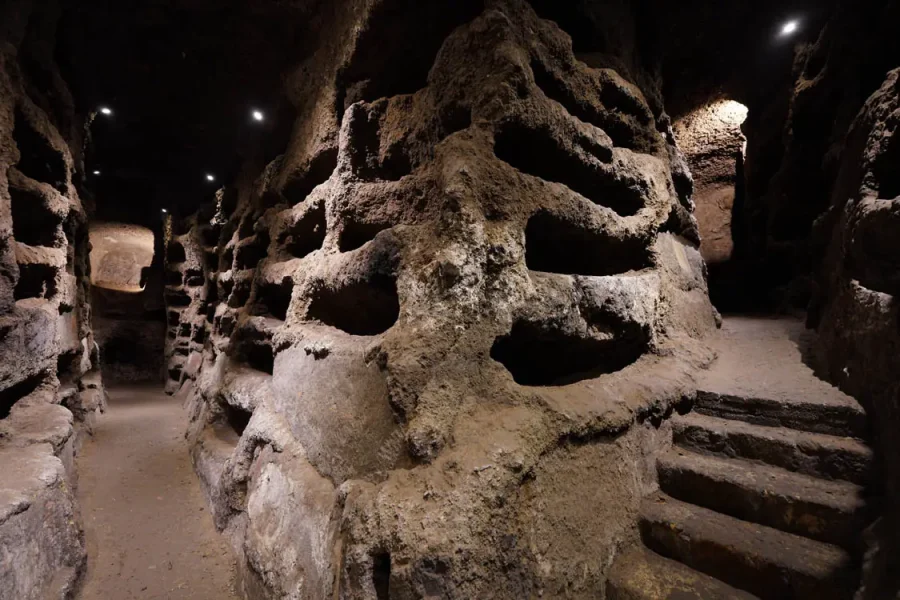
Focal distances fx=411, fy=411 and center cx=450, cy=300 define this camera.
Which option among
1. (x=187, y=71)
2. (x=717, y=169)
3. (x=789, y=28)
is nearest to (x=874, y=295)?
(x=789, y=28)

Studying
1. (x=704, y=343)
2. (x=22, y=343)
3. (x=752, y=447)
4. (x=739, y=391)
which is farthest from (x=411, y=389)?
(x=22, y=343)

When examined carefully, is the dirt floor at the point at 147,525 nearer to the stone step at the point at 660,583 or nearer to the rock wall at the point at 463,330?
the rock wall at the point at 463,330

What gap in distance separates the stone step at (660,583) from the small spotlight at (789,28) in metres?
6.14

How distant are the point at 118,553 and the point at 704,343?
3531 mm

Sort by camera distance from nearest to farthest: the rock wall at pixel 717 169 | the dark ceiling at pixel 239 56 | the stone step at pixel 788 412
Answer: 1. the stone step at pixel 788 412
2. the dark ceiling at pixel 239 56
3. the rock wall at pixel 717 169

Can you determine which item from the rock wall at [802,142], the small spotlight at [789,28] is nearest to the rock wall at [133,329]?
the rock wall at [802,142]

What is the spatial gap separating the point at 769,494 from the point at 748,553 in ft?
0.81

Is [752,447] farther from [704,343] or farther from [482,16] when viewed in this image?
[482,16]

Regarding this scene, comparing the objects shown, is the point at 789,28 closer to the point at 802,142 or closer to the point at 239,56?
the point at 802,142

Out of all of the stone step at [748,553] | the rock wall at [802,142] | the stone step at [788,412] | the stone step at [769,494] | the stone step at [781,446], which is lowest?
the stone step at [748,553]

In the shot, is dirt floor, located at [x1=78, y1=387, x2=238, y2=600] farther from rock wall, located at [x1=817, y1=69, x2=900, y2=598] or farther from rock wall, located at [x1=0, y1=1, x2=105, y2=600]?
rock wall, located at [x1=817, y1=69, x2=900, y2=598]

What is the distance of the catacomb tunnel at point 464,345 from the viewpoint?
1.32 m

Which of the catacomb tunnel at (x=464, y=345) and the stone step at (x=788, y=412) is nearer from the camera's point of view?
the catacomb tunnel at (x=464, y=345)

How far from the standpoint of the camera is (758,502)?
149cm
